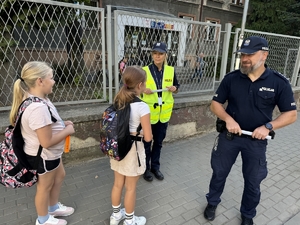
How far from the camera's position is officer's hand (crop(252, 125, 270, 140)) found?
1.88 metres

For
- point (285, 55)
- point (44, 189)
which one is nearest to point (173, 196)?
point (44, 189)

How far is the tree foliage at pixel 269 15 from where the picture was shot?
14812 mm

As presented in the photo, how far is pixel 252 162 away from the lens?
210 cm

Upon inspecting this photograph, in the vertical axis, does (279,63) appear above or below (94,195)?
above

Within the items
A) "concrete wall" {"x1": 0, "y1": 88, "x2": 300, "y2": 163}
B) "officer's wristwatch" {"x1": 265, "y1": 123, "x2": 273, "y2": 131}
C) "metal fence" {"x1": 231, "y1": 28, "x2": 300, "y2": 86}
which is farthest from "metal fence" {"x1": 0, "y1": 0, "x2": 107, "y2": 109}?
"metal fence" {"x1": 231, "y1": 28, "x2": 300, "y2": 86}

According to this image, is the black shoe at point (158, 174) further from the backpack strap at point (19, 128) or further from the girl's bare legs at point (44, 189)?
the backpack strap at point (19, 128)

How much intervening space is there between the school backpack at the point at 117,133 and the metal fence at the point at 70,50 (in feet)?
5.56

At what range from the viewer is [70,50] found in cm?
354

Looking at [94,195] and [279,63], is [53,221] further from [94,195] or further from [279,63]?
[279,63]

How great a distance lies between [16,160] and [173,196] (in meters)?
1.80

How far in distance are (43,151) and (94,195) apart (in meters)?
1.13

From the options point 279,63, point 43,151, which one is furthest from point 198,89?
point 43,151

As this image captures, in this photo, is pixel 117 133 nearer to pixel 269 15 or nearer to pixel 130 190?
pixel 130 190

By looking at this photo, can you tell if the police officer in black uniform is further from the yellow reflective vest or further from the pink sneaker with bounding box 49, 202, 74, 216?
the pink sneaker with bounding box 49, 202, 74, 216
